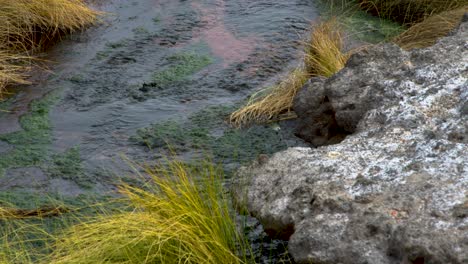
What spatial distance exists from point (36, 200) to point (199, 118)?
144 centimetres

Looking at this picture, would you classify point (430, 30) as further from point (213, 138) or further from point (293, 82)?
point (213, 138)

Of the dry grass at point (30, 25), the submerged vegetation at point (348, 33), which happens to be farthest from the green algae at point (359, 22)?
the dry grass at point (30, 25)

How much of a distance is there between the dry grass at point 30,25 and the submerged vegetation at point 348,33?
5.99 ft

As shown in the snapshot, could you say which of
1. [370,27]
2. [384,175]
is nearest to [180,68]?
[370,27]

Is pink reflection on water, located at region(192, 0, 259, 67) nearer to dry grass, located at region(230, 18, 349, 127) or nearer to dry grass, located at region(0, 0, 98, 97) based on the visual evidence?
dry grass, located at region(230, 18, 349, 127)

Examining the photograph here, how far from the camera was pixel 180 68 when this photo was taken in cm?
688

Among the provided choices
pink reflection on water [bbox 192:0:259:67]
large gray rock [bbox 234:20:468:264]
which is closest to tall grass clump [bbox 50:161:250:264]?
large gray rock [bbox 234:20:468:264]

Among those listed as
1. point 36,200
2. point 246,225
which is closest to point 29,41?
point 36,200

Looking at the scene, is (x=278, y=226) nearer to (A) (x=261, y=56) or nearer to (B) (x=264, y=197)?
(B) (x=264, y=197)

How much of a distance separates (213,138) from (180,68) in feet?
4.31

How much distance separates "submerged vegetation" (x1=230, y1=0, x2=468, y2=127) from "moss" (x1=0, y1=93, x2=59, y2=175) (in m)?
1.20

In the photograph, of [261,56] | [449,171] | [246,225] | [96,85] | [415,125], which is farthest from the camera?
[261,56]

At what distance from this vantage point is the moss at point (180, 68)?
6676 millimetres

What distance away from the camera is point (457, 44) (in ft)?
15.6
